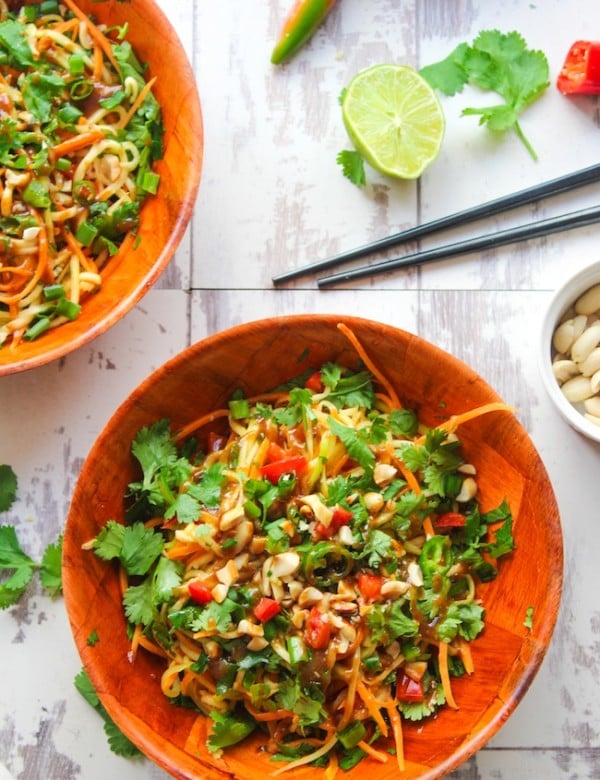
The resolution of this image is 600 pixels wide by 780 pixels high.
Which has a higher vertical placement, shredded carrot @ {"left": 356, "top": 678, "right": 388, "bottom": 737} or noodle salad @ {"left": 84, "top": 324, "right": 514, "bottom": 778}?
noodle salad @ {"left": 84, "top": 324, "right": 514, "bottom": 778}

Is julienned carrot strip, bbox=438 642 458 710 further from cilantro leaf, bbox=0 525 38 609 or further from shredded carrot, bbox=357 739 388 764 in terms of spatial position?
cilantro leaf, bbox=0 525 38 609

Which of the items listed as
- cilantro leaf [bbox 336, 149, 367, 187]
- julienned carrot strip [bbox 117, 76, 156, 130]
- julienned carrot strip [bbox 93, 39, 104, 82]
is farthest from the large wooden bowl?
julienned carrot strip [bbox 93, 39, 104, 82]

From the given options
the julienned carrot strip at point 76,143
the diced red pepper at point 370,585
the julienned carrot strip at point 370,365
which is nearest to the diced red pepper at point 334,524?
the diced red pepper at point 370,585

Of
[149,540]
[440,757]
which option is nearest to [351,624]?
[440,757]

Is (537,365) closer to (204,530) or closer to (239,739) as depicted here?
(204,530)

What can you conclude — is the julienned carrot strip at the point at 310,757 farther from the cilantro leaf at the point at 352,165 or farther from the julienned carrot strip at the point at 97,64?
the julienned carrot strip at the point at 97,64

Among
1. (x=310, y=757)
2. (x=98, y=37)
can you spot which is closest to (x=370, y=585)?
(x=310, y=757)
